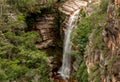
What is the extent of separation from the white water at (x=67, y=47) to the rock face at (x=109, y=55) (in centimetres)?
657

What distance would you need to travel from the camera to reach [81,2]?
2109cm

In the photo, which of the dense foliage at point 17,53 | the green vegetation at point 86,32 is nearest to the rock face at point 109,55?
the green vegetation at point 86,32

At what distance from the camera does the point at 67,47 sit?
66.0 ft

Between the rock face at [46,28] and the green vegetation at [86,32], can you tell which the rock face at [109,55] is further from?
the rock face at [46,28]

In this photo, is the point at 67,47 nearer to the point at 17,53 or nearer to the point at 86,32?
the point at 86,32

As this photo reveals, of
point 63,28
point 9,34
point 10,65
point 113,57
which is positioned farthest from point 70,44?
point 113,57

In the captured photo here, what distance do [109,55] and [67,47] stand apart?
889 cm

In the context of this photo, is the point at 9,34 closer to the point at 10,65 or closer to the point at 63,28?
the point at 10,65

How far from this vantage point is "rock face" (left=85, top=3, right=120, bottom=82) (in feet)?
Result: 34.0

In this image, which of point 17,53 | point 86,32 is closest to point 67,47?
point 86,32

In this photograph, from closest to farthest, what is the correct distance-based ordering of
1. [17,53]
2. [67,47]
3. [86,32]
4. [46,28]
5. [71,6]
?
[17,53]
[86,32]
[67,47]
[71,6]
[46,28]

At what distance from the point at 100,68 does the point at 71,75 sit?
733cm

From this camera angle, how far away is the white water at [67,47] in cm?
1984

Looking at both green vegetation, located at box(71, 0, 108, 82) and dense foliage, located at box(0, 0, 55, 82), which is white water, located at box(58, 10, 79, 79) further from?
dense foliage, located at box(0, 0, 55, 82)
